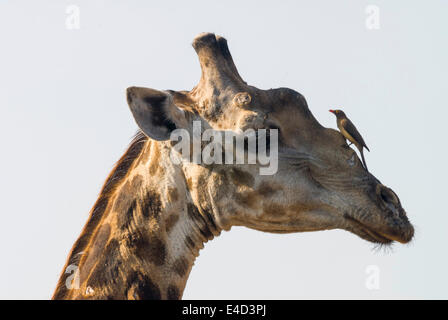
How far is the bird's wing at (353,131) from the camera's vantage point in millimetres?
8228

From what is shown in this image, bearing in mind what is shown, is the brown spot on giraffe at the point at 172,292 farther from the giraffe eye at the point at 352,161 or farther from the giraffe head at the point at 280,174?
the giraffe eye at the point at 352,161

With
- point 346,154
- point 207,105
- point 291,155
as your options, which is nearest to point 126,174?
point 207,105

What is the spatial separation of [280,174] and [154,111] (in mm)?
1249

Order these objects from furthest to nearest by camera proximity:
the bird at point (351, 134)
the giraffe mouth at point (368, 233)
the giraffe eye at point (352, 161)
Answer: the bird at point (351, 134), the giraffe eye at point (352, 161), the giraffe mouth at point (368, 233)

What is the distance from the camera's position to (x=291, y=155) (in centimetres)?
784

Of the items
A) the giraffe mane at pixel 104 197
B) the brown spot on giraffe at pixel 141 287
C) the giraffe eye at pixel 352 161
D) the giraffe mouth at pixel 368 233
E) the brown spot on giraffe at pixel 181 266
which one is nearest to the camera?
the brown spot on giraffe at pixel 141 287

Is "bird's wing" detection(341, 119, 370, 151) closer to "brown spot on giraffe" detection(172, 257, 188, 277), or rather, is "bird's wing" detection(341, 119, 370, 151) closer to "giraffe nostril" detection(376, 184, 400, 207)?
"giraffe nostril" detection(376, 184, 400, 207)

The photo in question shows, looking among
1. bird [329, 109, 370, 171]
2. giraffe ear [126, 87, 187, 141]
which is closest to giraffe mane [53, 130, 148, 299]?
giraffe ear [126, 87, 187, 141]

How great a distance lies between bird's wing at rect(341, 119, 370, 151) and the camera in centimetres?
823
